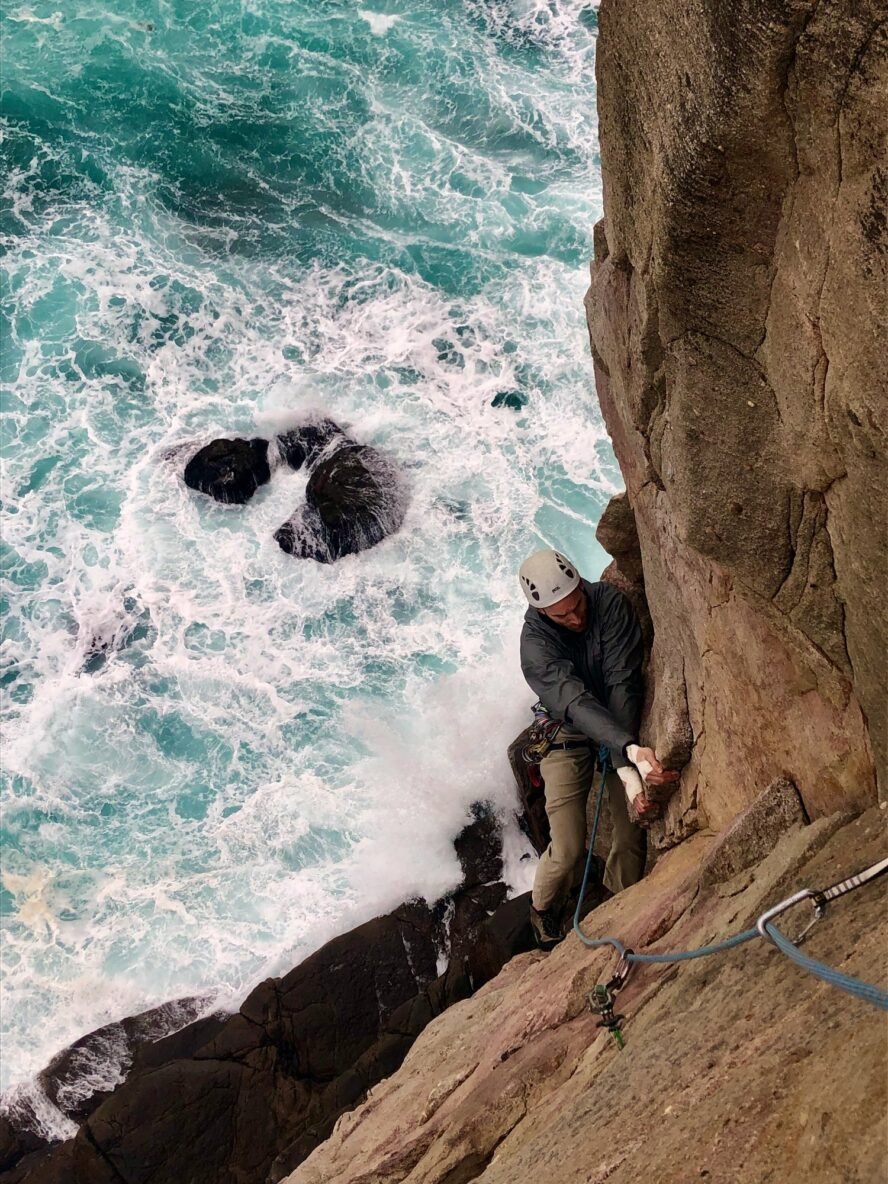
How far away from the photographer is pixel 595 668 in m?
8.30

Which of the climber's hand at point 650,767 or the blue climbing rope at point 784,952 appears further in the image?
the climber's hand at point 650,767

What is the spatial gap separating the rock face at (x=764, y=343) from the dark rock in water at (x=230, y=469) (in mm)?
12434

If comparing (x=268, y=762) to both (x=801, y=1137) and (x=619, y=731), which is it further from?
(x=801, y=1137)

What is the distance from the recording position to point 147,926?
14023mm

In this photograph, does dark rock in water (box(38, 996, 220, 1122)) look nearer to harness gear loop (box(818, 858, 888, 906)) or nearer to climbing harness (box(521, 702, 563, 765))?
climbing harness (box(521, 702, 563, 765))

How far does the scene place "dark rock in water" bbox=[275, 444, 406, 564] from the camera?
692 inches

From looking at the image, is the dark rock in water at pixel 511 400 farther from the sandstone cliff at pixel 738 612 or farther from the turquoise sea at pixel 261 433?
the sandstone cliff at pixel 738 612

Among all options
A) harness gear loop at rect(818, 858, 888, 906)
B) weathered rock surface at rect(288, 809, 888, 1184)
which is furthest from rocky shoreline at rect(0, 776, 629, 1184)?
harness gear loop at rect(818, 858, 888, 906)

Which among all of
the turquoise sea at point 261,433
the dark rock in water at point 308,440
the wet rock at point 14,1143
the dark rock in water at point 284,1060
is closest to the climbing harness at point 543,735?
the dark rock in water at point 284,1060

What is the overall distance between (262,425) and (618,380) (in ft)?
42.7

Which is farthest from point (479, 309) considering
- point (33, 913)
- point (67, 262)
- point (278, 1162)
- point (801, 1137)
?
point (801, 1137)

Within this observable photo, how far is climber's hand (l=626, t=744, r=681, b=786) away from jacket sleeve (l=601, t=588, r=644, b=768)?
52 cm

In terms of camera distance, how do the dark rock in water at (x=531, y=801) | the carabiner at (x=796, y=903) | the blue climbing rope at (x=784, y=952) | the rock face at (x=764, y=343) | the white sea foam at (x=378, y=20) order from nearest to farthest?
the blue climbing rope at (x=784, y=952)
the rock face at (x=764, y=343)
the carabiner at (x=796, y=903)
the dark rock in water at (x=531, y=801)
the white sea foam at (x=378, y=20)

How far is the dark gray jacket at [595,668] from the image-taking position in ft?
25.1
